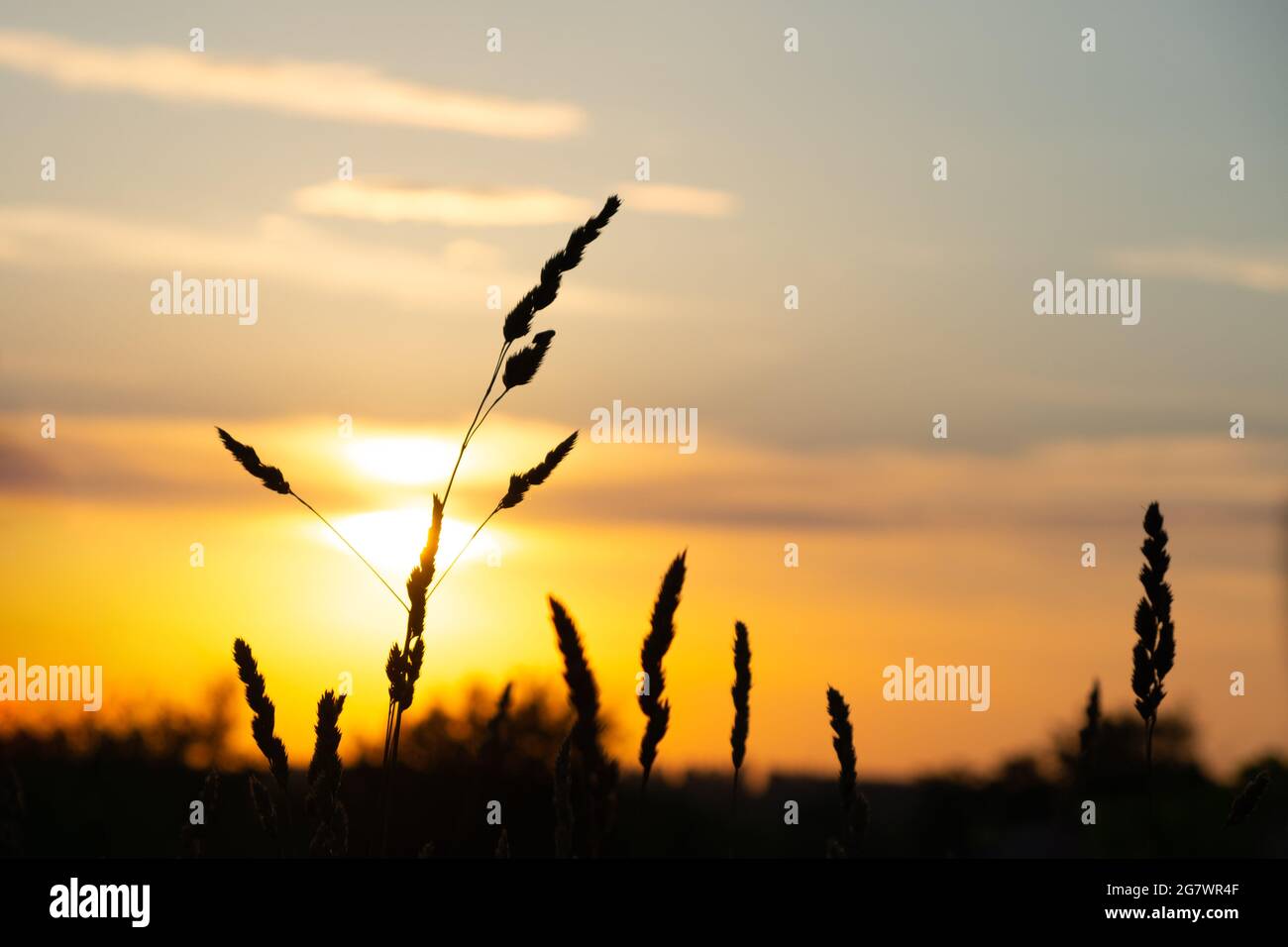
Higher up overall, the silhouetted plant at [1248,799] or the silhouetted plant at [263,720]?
the silhouetted plant at [263,720]

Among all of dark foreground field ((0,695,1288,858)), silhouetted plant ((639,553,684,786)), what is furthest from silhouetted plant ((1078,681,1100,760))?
silhouetted plant ((639,553,684,786))

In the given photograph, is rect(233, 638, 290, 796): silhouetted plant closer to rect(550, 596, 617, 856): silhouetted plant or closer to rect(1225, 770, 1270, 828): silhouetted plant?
rect(550, 596, 617, 856): silhouetted plant

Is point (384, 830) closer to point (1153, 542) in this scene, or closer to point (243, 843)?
point (1153, 542)

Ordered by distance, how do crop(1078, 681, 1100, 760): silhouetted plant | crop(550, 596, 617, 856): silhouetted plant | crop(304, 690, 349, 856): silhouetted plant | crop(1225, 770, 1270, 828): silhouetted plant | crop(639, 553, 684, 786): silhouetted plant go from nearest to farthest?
crop(550, 596, 617, 856): silhouetted plant
crop(639, 553, 684, 786): silhouetted plant
crop(304, 690, 349, 856): silhouetted plant
crop(1225, 770, 1270, 828): silhouetted plant
crop(1078, 681, 1100, 760): silhouetted plant

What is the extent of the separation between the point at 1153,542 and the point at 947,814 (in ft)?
386

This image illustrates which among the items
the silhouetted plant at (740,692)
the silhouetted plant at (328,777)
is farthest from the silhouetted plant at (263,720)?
the silhouetted plant at (740,692)

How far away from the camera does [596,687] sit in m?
2.15

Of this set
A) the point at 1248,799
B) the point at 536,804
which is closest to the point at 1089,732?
the point at 1248,799

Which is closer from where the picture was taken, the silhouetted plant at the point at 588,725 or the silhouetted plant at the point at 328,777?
the silhouetted plant at the point at 588,725

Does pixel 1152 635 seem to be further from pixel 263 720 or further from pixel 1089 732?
pixel 263 720

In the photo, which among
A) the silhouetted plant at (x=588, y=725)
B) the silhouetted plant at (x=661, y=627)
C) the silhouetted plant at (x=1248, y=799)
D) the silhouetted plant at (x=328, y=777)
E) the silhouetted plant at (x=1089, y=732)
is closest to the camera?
the silhouetted plant at (x=588, y=725)

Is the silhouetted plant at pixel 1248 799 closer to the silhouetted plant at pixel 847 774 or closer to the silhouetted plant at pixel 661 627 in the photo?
the silhouetted plant at pixel 847 774

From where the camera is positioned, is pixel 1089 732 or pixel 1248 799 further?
pixel 1089 732
